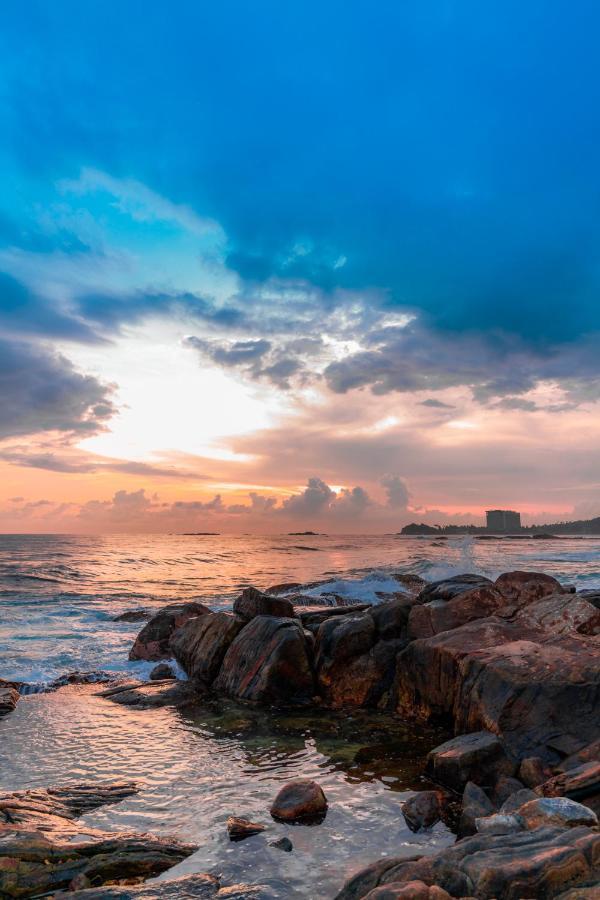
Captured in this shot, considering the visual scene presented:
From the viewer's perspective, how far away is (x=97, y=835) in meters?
6.36

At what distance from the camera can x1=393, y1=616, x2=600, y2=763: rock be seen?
7719 millimetres

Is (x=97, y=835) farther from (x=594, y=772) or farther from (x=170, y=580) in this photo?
(x=170, y=580)

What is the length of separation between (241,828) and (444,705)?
497cm

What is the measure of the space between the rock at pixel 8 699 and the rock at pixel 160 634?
14.1ft

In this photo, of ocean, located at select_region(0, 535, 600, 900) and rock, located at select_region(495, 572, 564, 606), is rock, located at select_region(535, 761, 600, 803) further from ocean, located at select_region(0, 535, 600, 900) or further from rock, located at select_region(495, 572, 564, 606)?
rock, located at select_region(495, 572, 564, 606)

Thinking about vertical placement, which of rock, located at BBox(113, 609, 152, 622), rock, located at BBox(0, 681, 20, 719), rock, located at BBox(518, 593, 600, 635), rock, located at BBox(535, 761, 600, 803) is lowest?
rock, located at BBox(113, 609, 152, 622)

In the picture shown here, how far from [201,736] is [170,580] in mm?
31591

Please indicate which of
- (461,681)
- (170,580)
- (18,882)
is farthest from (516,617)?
(170,580)

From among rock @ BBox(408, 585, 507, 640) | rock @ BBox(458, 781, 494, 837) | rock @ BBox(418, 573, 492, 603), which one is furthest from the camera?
rock @ BBox(418, 573, 492, 603)

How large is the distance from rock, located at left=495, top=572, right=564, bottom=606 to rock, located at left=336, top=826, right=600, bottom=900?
9.05m

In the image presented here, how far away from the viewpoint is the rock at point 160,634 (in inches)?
676

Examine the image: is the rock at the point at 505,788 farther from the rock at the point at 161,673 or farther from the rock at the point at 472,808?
the rock at the point at 161,673

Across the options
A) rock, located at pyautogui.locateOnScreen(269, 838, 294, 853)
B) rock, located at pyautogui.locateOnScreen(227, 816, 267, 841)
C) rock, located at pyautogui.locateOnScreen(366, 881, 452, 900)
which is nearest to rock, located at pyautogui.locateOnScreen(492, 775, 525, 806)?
rock, located at pyautogui.locateOnScreen(269, 838, 294, 853)

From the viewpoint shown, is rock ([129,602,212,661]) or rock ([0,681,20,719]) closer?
rock ([0,681,20,719])
